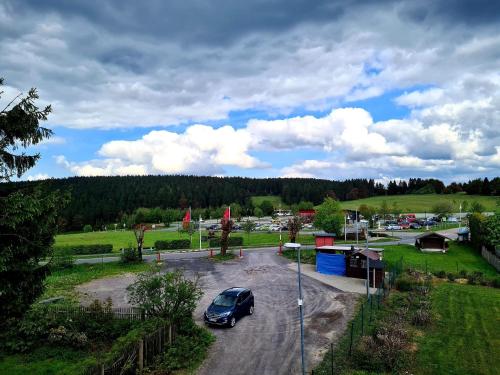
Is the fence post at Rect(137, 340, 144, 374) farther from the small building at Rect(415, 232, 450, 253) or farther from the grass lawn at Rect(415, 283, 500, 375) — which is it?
the small building at Rect(415, 232, 450, 253)

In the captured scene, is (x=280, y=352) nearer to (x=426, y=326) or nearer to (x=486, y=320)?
(x=426, y=326)

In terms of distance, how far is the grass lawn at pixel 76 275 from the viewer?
110 feet

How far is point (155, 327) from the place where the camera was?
1852cm

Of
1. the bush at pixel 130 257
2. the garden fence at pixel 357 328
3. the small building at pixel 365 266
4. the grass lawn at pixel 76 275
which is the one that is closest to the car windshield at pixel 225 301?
the garden fence at pixel 357 328

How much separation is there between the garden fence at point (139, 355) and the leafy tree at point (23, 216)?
3.95 m

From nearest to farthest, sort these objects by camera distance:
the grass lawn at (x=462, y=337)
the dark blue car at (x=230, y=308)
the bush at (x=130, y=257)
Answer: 1. the grass lawn at (x=462, y=337)
2. the dark blue car at (x=230, y=308)
3. the bush at (x=130, y=257)

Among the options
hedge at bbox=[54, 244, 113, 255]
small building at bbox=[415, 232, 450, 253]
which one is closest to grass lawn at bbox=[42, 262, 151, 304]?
hedge at bbox=[54, 244, 113, 255]

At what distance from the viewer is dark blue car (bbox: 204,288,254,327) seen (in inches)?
925

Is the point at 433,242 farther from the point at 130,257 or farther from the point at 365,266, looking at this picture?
the point at 130,257

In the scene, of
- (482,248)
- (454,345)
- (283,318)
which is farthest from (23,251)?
(482,248)

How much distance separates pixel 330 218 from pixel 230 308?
51.2m

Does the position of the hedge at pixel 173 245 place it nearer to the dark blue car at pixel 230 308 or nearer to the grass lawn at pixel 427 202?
the dark blue car at pixel 230 308

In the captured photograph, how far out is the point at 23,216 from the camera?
12.4 metres

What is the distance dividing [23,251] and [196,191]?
7148 inches
